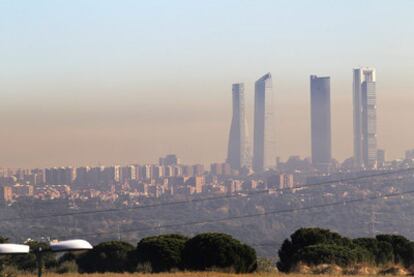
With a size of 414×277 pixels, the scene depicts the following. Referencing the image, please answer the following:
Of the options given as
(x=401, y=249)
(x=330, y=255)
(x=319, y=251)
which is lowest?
(x=401, y=249)

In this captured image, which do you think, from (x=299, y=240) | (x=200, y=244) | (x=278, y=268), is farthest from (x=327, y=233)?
(x=200, y=244)

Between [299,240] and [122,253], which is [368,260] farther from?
[122,253]

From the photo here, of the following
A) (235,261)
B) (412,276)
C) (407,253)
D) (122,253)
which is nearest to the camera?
(412,276)

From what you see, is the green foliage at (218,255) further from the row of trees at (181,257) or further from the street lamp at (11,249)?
the street lamp at (11,249)

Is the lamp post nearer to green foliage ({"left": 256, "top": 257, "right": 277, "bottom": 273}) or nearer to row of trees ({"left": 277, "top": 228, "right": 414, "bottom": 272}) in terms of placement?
green foliage ({"left": 256, "top": 257, "right": 277, "bottom": 273})

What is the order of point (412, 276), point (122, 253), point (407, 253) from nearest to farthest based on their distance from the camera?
point (412, 276), point (122, 253), point (407, 253)

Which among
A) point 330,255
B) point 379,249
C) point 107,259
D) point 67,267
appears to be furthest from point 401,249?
point 67,267

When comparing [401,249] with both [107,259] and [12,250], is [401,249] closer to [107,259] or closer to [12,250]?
[107,259]
